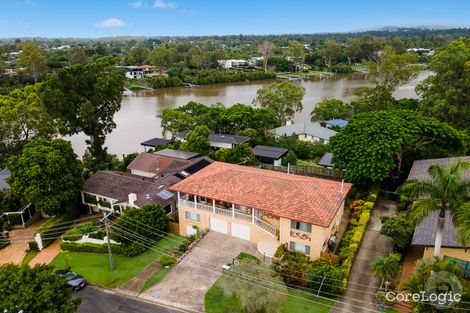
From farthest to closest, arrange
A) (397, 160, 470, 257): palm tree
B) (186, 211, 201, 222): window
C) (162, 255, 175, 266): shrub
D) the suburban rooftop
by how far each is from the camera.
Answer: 1. (186, 211, 201, 222): window
2. (162, 255, 175, 266): shrub
3. the suburban rooftop
4. (397, 160, 470, 257): palm tree

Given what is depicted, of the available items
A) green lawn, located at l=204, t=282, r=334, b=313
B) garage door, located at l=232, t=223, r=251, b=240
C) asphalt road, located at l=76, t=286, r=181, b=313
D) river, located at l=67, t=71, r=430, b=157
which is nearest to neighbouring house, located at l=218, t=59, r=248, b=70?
river, located at l=67, t=71, r=430, b=157

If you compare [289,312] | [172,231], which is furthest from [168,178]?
[289,312]

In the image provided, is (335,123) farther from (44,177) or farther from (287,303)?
(44,177)

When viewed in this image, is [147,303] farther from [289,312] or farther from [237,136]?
[237,136]

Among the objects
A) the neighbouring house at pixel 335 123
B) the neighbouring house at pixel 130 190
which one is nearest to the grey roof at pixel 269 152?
the neighbouring house at pixel 130 190

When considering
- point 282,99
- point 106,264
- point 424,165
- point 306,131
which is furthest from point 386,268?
point 282,99

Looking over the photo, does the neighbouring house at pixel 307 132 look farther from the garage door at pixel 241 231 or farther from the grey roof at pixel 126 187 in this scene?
the garage door at pixel 241 231

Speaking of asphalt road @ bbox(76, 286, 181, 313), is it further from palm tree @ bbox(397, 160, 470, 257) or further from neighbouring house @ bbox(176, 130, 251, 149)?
neighbouring house @ bbox(176, 130, 251, 149)
